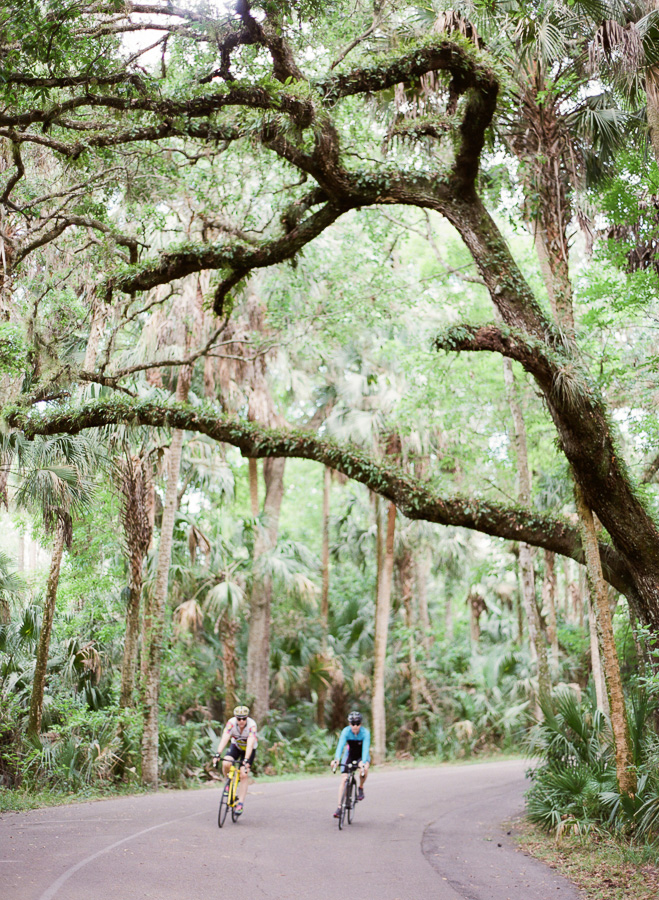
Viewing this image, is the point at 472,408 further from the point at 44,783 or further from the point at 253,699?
the point at 44,783

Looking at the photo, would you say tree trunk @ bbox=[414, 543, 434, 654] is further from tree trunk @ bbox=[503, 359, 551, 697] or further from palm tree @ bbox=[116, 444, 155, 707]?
palm tree @ bbox=[116, 444, 155, 707]

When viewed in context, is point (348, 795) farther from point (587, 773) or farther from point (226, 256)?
point (226, 256)

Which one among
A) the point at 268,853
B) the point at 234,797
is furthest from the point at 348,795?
the point at 268,853

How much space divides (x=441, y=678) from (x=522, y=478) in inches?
512

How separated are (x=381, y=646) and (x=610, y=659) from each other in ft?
51.4

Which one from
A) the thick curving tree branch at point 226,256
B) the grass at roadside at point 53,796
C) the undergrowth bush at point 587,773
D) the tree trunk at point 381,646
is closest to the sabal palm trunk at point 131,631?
the grass at roadside at point 53,796

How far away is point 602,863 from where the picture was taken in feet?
28.4

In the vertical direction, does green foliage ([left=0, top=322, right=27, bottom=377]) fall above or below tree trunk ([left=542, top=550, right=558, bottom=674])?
above

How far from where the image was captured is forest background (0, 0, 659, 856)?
971cm

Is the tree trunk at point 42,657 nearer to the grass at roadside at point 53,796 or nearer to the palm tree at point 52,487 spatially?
the palm tree at point 52,487

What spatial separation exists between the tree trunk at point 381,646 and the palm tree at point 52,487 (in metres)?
12.3

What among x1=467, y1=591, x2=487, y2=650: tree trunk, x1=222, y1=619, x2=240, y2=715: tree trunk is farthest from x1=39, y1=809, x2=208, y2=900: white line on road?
x1=467, y1=591, x2=487, y2=650: tree trunk

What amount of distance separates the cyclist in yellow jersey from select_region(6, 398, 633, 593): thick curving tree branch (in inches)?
146

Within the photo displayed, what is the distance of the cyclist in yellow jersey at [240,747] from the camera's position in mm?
11023
